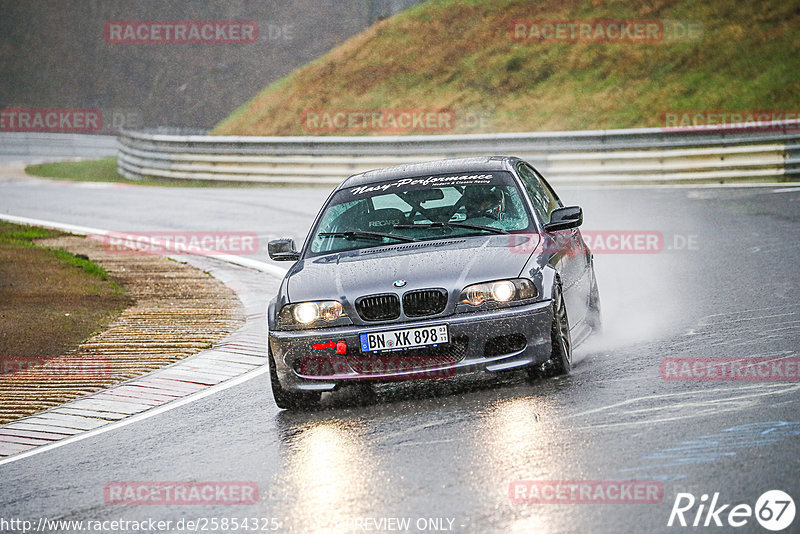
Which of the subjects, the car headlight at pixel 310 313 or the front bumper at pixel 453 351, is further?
the car headlight at pixel 310 313

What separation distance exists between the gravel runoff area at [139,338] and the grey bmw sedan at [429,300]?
2074 mm

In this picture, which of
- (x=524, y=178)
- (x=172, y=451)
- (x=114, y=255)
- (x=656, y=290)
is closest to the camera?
(x=172, y=451)

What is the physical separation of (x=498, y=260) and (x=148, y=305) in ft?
20.5

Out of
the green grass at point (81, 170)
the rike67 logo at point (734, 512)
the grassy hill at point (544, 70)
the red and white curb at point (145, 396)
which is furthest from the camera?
the green grass at point (81, 170)

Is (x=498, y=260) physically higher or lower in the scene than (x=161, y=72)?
lower

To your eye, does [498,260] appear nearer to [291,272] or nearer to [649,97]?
[291,272]

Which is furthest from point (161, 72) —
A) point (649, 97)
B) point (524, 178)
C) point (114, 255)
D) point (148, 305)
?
point (524, 178)

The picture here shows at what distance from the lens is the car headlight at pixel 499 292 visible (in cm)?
773

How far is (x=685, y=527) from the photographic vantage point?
511cm

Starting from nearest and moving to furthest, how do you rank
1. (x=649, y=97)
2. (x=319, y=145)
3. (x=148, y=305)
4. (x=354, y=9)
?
(x=148, y=305), (x=319, y=145), (x=649, y=97), (x=354, y=9)

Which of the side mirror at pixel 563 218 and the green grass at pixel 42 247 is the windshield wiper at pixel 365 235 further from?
the green grass at pixel 42 247

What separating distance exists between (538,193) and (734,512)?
4.85 meters

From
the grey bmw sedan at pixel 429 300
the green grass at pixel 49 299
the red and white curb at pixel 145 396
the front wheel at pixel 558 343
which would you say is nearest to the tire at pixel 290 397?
the grey bmw sedan at pixel 429 300

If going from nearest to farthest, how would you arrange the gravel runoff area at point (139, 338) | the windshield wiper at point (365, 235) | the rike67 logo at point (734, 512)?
the rike67 logo at point (734, 512), the windshield wiper at point (365, 235), the gravel runoff area at point (139, 338)
